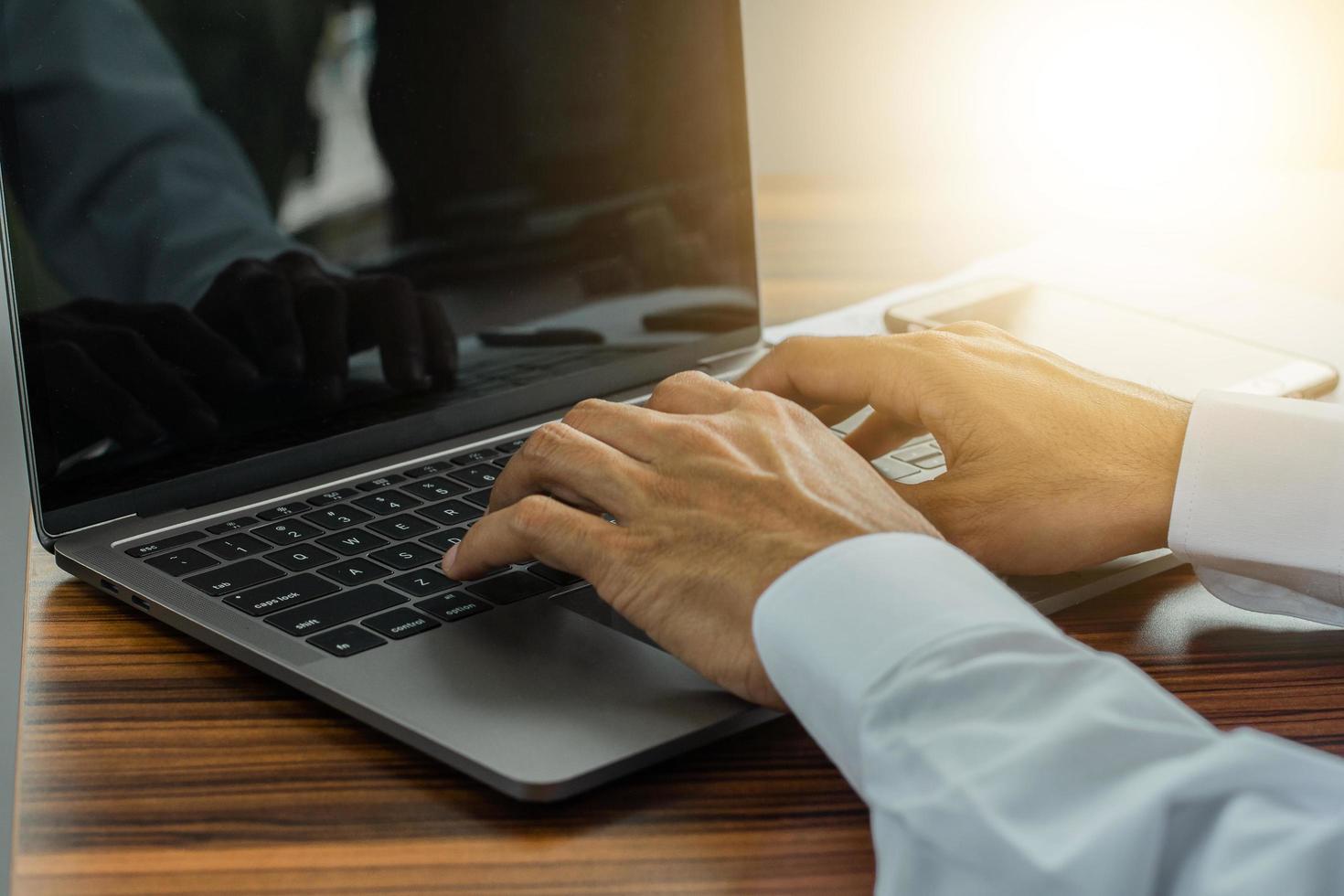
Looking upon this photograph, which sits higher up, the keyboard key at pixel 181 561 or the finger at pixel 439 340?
the finger at pixel 439 340

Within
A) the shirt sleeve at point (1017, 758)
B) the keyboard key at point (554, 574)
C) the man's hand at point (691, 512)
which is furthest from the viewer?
the keyboard key at point (554, 574)

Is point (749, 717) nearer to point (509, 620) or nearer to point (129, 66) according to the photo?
point (509, 620)

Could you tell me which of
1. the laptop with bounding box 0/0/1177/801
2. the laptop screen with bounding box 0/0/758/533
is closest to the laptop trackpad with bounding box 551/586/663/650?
the laptop with bounding box 0/0/1177/801

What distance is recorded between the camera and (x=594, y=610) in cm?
56

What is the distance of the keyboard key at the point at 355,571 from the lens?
57cm

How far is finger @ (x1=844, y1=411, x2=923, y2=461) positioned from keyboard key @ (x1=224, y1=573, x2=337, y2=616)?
0.97 feet

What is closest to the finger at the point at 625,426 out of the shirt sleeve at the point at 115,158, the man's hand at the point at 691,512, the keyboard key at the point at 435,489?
the man's hand at the point at 691,512

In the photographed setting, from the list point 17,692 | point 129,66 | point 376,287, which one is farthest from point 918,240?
point 17,692

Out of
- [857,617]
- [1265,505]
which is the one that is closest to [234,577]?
[857,617]

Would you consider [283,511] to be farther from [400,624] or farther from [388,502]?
[400,624]

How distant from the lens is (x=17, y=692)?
544mm

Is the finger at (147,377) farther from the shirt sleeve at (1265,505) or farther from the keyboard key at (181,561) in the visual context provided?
the shirt sleeve at (1265,505)

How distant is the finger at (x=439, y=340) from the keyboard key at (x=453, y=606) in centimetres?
23

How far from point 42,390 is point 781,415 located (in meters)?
0.35
